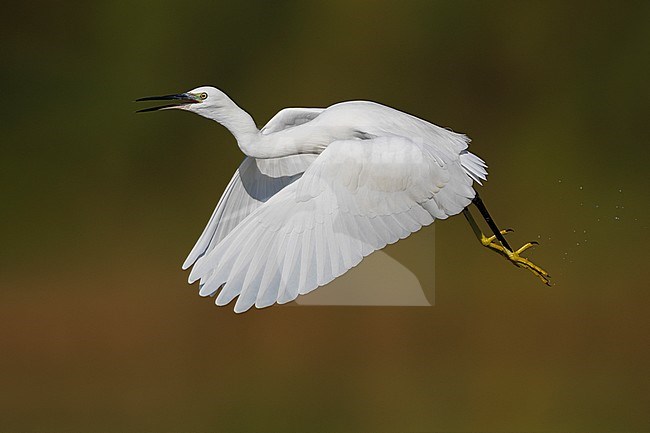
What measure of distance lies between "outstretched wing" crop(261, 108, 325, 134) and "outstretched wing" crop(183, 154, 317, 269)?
9cm

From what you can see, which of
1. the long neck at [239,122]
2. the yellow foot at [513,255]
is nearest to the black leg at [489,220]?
the yellow foot at [513,255]

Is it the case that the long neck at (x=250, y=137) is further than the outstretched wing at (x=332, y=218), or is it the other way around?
the long neck at (x=250, y=137)

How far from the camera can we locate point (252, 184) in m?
2.58

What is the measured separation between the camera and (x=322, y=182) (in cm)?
215

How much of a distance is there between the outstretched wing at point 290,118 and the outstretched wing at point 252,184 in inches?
3.6

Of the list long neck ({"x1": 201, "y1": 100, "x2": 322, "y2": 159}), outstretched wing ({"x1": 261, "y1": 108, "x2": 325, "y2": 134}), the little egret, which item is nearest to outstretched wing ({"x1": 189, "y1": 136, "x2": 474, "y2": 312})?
the little egret

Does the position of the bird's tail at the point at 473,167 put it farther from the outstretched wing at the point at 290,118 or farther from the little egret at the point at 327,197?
the outstretched wing at the point at 290,118

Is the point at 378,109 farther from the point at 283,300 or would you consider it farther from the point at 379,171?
the point at 283,300

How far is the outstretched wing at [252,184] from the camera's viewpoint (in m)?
2.53

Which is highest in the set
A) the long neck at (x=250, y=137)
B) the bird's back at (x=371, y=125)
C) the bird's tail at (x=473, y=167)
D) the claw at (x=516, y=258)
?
the long neck at (x=250, y=137)

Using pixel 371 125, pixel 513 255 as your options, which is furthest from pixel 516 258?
pixel 371 125

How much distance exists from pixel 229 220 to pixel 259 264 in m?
0.46

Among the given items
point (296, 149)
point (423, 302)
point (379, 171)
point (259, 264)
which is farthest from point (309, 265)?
point (423, 302)

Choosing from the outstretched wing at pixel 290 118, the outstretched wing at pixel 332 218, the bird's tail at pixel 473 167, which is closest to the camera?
the outstretched wing at pixel 332 218
